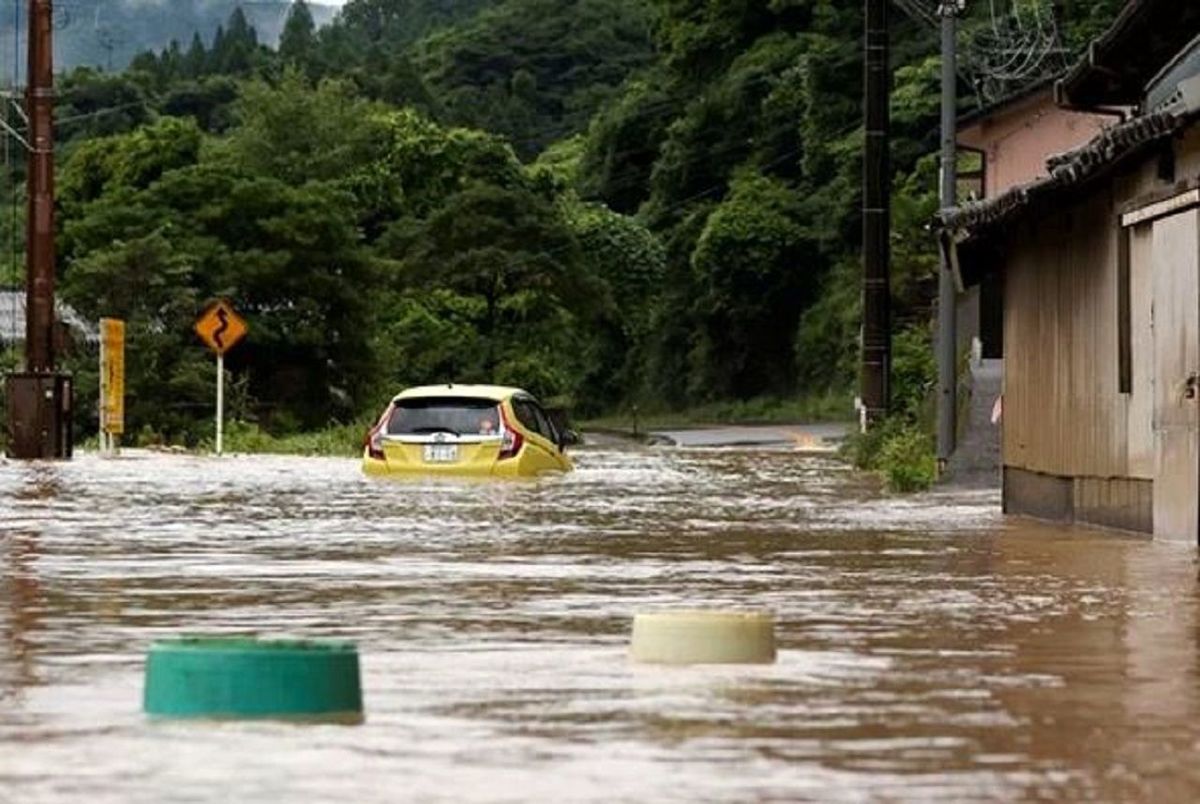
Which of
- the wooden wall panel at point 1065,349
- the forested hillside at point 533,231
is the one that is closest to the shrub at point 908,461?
the wooden wall panel at point 1065,349

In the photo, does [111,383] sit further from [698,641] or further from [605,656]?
[698,641]

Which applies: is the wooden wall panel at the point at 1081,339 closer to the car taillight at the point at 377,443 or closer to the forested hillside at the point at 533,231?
the car taillight at the point at 377,443

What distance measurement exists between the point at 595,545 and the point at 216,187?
49018 millimetres

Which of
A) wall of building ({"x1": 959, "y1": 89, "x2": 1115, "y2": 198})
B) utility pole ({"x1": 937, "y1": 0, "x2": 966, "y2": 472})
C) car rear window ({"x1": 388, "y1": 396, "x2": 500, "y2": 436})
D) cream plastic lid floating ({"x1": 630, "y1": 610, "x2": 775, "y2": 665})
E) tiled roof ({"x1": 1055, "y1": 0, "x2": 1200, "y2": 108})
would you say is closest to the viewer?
cream plastic lid floating ({"x1": 630, "y1": 610, "x2": 775, "y2": 665})

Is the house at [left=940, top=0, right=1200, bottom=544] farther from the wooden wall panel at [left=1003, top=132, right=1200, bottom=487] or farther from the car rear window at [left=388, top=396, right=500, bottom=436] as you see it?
the car rear window at [left=388, top=396, right=500, bottom=436]

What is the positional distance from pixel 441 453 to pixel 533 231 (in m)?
51.4

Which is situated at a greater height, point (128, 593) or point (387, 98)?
point (387, 98)

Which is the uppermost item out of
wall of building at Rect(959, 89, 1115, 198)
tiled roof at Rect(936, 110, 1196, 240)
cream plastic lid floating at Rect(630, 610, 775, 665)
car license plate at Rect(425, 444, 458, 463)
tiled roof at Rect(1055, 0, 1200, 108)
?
wall of building at Rect(959, 89, 1115, 198)

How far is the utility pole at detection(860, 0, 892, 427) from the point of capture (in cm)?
3862

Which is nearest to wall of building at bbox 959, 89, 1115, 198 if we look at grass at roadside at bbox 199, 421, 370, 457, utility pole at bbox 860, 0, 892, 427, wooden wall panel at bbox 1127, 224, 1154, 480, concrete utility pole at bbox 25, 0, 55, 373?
grass at roadside at bbox 199, 421, 370, 457

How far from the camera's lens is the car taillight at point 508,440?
29844mm

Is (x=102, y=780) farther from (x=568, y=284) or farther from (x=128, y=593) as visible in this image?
(x=568, y=284)

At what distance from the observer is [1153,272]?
19.0 metres

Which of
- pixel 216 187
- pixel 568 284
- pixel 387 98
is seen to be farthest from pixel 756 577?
pixel 387 98
